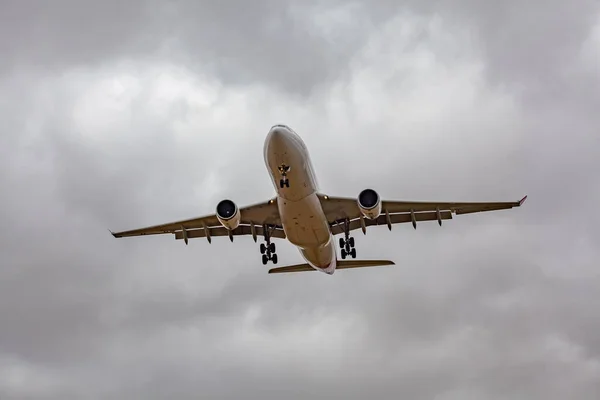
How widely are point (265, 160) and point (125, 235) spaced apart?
10921mm

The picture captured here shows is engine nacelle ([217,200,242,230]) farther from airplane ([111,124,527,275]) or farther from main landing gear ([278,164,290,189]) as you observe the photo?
main landing gear ([278,164,290,189])

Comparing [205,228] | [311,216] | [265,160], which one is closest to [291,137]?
[265,160]

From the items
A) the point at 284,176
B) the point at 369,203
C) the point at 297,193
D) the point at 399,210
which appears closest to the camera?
the point at 284,176

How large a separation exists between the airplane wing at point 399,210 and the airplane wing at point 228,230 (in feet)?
8.90

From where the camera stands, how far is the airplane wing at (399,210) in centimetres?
3581

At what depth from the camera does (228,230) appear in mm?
39094

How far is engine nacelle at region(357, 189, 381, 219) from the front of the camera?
1315 inches

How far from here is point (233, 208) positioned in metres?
33.8

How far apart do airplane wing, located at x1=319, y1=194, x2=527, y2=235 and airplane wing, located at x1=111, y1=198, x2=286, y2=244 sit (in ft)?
8.90

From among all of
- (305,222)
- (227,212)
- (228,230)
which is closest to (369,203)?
(305,222)

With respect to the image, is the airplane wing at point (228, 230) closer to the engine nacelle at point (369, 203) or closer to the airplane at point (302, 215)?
the airplane at point (302, 215)

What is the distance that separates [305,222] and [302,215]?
1.82ft

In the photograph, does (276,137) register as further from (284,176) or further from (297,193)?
(297,193)

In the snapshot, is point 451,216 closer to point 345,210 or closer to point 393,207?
point 393,207
